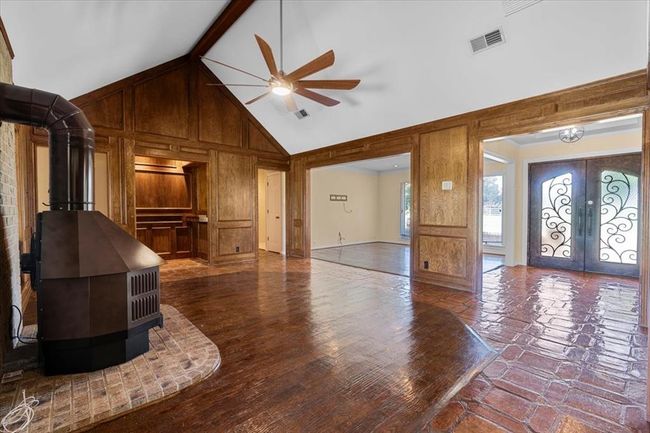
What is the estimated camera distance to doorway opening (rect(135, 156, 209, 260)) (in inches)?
262

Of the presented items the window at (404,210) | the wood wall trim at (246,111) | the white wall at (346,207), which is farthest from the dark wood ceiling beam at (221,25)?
the window at (404,210)

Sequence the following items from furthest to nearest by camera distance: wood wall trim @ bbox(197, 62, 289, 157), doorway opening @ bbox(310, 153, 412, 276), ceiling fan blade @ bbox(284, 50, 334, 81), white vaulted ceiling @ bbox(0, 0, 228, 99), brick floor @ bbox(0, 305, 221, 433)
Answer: doorway opening @ bbox(310, 153, 412, 276) < wood wall trim @ bbox(197, 62, 289, 157) < ceiling fan blade @ bbox(284, 50, 334, 81) < white vaulted ceiling @ bbox(0, 0, 228, 99) < brick floor @ bbox(0, 305, 221, 433)

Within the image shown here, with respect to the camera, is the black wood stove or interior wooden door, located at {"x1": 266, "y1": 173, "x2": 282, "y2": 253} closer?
the black wood stove

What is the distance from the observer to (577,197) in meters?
5.70

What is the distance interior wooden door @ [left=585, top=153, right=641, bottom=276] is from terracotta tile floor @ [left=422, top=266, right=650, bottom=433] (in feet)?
3.85

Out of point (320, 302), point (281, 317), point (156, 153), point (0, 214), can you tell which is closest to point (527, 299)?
point (320, 302)

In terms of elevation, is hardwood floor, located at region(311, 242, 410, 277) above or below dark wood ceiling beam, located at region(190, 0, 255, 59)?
below

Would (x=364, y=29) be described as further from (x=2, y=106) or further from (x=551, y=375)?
(x=551, y=375)

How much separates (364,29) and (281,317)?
3649 mm

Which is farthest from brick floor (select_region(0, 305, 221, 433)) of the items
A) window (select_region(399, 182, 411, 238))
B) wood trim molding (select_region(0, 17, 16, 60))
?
window (select_region(399, 182, 411, 238))

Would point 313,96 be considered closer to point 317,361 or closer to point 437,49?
point 437,49

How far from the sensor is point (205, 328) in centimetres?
298

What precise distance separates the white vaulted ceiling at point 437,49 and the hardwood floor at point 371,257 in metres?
2.75

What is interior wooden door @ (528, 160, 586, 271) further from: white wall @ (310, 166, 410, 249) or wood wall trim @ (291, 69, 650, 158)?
white wall @ (310, 166, 410, 249)
